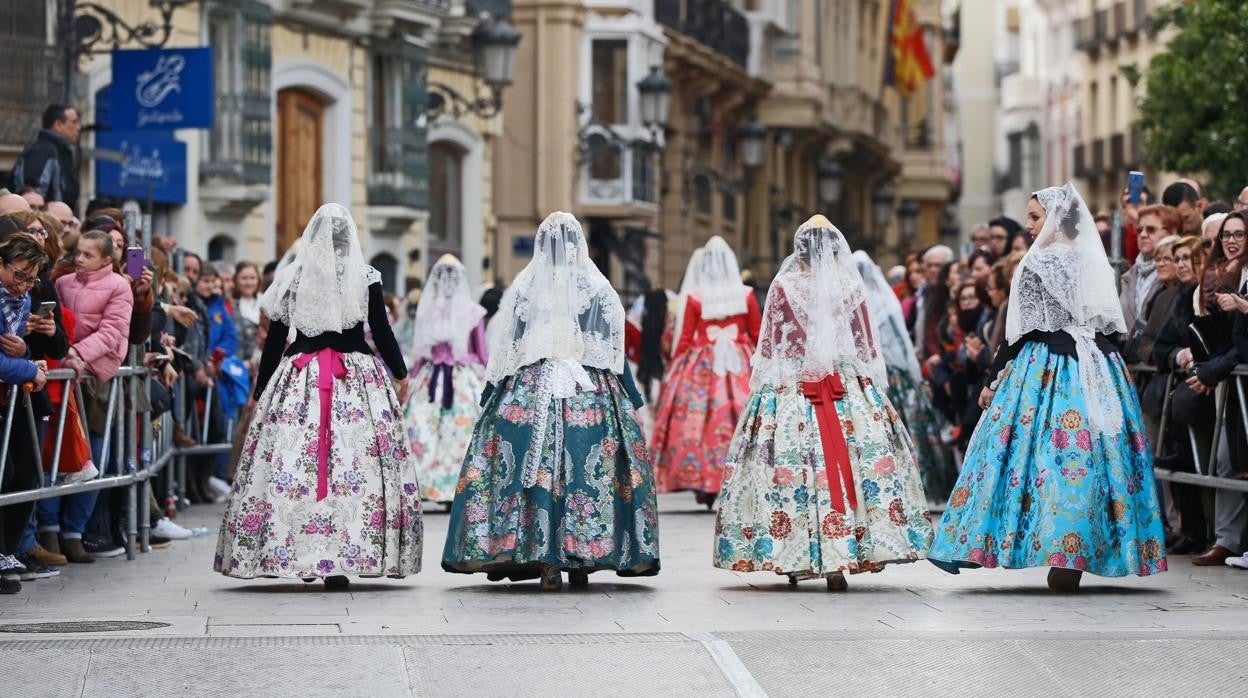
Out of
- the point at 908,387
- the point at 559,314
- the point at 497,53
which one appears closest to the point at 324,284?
the point at 559,314

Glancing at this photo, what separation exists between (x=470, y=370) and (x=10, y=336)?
7642 millimetres

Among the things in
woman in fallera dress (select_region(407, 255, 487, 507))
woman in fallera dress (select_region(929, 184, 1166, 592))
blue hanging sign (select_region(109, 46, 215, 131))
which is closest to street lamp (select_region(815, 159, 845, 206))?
blue hanging sign (select_region(109, 46, 215, 131))

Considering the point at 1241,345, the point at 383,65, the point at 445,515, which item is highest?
the point at 383,65

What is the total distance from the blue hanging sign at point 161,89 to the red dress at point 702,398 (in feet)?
15.1

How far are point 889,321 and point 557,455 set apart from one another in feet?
19.1

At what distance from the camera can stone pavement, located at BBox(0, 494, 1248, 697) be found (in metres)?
9.44

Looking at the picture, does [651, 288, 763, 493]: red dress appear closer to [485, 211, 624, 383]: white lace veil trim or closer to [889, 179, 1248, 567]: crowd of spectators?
[889, 179, 1248, 567]: crowd of spectators

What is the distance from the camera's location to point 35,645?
33.1 feet

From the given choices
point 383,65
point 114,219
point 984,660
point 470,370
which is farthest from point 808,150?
point 984,660

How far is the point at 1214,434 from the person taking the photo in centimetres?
1395

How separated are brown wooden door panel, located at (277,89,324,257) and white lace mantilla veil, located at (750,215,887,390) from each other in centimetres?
1615

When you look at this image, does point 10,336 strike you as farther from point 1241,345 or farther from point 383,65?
point 383,65

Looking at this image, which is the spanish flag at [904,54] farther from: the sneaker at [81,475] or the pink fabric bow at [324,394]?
the pink fabric bow at [324,394]

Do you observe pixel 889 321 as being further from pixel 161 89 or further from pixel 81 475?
pixel 161 89
